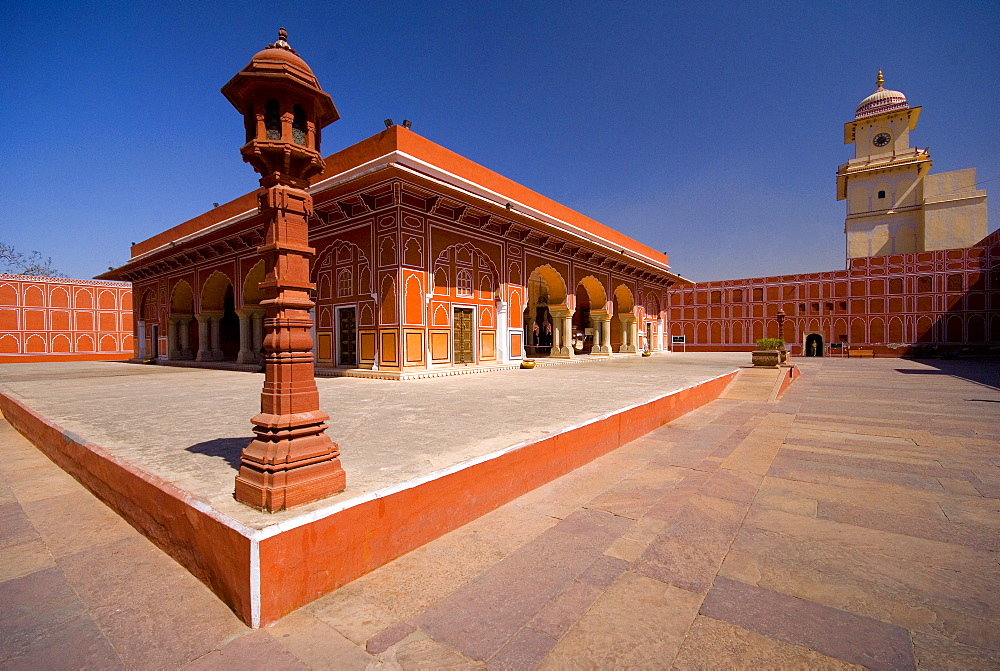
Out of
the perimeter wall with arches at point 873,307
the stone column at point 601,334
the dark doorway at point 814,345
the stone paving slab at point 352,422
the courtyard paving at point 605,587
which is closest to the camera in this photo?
the courtyard paving at point 605,587

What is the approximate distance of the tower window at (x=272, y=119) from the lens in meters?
2.55

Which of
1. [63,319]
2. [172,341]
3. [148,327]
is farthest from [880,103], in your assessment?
[63,319]

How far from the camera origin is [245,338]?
49.2 feet

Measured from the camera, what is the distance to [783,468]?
3947mm

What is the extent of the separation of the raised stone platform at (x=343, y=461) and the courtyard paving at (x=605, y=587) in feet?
0.45

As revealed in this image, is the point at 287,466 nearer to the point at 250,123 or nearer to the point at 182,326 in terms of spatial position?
the point at 250,123

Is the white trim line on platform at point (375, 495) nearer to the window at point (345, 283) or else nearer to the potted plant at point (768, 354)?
the window at point (345, 283)

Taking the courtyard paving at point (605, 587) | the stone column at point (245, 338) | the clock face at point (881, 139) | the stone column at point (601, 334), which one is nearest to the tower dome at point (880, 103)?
the clock face at point (881, 139)

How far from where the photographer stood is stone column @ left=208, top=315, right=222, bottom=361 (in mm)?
17156

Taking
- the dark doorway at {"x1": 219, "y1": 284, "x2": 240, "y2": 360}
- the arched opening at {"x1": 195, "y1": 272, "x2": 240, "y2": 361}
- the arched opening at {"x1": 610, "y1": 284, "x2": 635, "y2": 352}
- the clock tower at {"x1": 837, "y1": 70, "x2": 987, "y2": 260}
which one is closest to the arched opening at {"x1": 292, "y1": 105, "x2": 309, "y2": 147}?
the arched opening at {"x1": 195, "y1": 272, "x2": 240, "y2": 361}

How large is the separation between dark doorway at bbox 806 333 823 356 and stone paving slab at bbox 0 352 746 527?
87.5 feet

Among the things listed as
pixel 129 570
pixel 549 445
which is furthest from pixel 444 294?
pixel 129 570

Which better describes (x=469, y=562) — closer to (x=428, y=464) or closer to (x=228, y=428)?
(x=428, y=464)

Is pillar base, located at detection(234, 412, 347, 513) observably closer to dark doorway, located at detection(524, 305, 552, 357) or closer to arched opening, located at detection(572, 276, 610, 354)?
arched opening, located at detection(572, 276, 610, 354)
